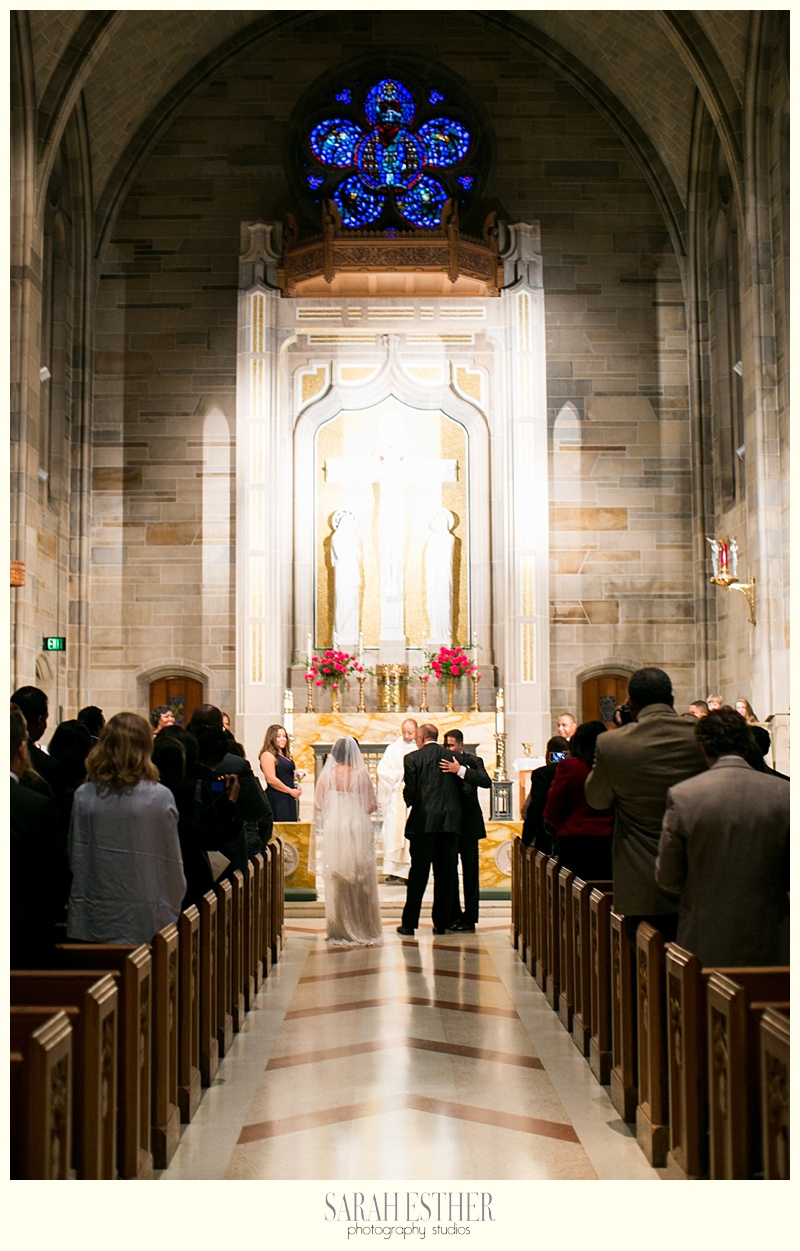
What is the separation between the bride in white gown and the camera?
360 inches

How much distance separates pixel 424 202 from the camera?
1838 centimetres

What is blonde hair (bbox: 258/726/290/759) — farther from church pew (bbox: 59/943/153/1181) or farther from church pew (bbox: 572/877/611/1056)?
church pew (bbox: 59/943/153/1181)

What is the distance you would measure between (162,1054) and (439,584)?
1297 cm

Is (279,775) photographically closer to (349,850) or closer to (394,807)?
(394,807)

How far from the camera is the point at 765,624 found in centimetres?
1406

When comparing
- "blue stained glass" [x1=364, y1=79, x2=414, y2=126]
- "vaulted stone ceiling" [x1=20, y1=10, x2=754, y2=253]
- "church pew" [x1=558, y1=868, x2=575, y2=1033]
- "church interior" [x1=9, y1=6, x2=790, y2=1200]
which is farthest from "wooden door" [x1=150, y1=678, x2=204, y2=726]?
"church pew" [x1=558, y1=868, x2=575, y2=1033]

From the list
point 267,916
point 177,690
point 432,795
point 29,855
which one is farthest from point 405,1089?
point 177,690

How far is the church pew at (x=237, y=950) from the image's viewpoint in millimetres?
6625

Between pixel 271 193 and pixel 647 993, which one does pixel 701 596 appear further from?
pixel 647 993

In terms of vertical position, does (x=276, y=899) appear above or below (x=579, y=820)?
below

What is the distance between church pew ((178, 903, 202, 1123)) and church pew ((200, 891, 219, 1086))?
0.78 feet

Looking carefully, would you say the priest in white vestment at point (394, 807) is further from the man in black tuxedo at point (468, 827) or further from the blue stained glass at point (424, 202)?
the blue stained glass at point (424, 202)

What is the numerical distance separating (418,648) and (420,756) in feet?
24.9

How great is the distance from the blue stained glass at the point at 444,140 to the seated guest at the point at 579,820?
13.7 metres
